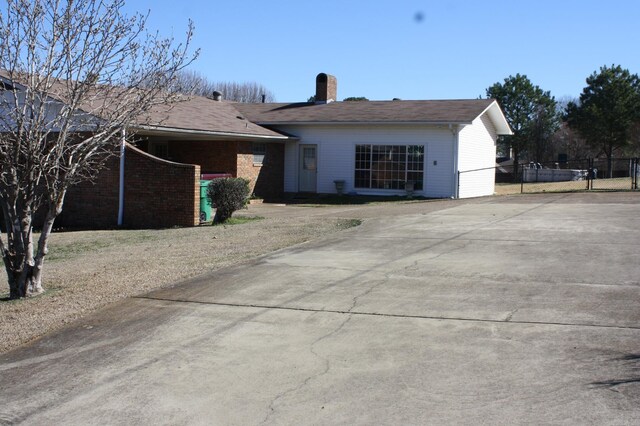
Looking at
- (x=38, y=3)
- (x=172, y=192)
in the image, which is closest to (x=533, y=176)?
(x=172, y=192)

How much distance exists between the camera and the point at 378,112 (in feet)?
92.6

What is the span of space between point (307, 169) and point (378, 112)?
376 centimetres

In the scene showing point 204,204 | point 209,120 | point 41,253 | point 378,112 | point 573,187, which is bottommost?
point 41,253

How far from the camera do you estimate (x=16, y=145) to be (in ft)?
28.1

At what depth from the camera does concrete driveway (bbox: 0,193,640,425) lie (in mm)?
5008

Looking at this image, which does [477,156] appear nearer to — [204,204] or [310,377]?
[204,204]

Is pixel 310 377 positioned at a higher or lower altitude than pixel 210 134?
lower

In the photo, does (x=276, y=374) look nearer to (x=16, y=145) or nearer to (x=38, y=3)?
(x=16, y=145)

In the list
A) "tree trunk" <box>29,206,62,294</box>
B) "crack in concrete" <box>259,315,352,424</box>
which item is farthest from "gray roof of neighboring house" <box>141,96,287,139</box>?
"crack in concrete" <box>259,315,352,424</box>

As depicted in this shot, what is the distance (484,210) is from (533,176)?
40034mm

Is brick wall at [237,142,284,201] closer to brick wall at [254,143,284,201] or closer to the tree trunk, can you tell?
brick wall at [254,143,284,201]

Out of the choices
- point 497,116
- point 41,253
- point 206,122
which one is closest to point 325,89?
point 497,116

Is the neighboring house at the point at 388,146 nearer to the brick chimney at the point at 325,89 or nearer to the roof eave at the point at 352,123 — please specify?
the roof eave at the point at 352,123

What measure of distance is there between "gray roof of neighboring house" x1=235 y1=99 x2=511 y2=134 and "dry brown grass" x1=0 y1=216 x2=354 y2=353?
390 inches
